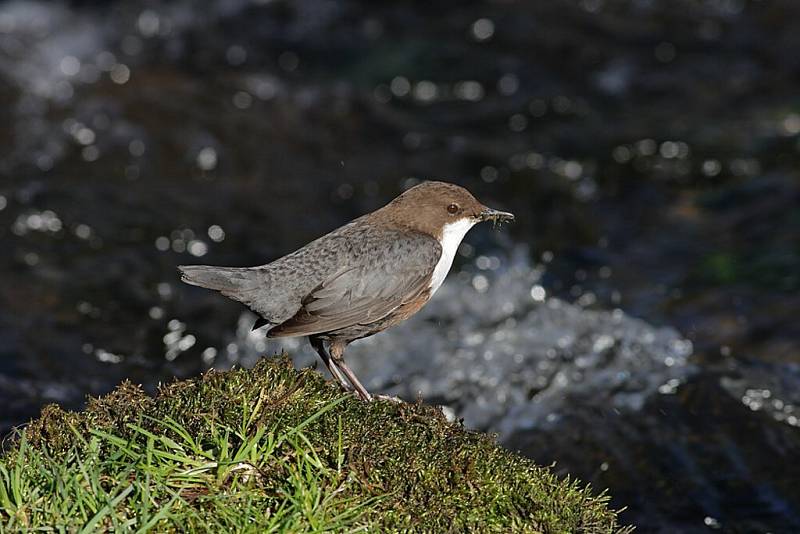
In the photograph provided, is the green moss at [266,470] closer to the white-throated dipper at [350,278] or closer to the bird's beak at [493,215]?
the white-throated dipper at [350,278]

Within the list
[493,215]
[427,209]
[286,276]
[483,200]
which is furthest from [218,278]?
[483,200]

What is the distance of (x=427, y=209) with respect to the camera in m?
4.25

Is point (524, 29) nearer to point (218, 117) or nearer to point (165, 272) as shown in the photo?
point (218, 117)

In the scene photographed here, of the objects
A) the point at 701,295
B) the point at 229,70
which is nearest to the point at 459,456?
the point at 701,295

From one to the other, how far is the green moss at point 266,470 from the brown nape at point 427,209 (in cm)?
100

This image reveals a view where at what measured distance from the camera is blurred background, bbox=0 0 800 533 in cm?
546

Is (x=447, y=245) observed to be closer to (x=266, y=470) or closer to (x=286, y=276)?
(x=286, y=276)

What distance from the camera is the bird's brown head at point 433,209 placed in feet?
13.9

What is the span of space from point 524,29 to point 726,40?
2.10 m

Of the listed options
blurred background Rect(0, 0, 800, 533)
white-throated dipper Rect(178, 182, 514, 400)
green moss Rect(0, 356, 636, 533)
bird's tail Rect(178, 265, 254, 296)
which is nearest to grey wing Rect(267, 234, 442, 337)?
white-throated dipper Rect(178, 182, 514, 400)

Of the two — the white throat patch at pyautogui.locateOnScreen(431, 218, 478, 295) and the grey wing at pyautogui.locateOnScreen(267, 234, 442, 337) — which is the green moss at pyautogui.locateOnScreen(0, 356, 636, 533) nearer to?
the grey wing at pyautogui.locateOnScreen(267, 234, 442, 337)

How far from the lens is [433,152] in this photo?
28.8 ft

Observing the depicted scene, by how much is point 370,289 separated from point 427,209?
1.61 feet

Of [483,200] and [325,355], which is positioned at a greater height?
[325,355]
